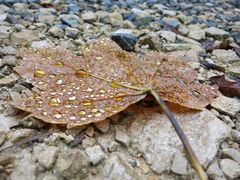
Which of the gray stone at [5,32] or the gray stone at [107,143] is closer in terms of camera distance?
the gray stone at [107,143]

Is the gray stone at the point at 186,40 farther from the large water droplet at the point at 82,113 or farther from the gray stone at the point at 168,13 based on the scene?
the large water droplet at the point at 82,113

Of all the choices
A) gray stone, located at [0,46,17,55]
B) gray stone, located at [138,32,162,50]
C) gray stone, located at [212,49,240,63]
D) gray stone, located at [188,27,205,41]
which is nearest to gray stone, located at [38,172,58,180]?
gray stone, located at [0,46,17,55]

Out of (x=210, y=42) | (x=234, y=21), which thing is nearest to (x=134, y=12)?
(x=210, y=42)

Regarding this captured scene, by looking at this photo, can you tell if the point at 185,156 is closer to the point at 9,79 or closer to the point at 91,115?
the point at 91,115

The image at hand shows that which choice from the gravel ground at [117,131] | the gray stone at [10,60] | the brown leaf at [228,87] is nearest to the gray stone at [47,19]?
the gravel ground at [117,131]

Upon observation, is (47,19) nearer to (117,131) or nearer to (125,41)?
(125,41)

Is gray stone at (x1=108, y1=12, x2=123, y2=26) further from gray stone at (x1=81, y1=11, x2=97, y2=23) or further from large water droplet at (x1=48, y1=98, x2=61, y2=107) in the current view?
large water droplet at (x1=48, y1=98, x2=61, y2=107)

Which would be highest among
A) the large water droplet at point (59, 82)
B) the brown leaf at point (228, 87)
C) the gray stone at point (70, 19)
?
the large water droplet at point (59, 82)
